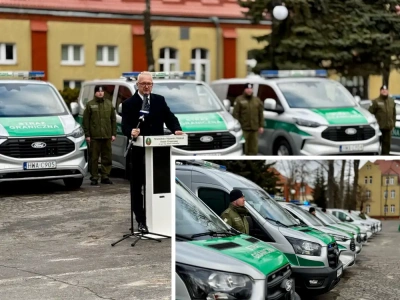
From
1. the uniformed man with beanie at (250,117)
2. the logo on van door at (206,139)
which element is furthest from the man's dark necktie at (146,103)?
the uniformed man with beanie at (250,117)

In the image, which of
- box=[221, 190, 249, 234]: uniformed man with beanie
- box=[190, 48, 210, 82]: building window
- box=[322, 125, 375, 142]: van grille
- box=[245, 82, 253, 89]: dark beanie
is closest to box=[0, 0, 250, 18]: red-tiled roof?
box=[190, 48, 210, 82]: building window

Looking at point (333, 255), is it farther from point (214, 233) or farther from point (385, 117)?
point (385, 117)

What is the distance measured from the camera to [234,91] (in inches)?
776

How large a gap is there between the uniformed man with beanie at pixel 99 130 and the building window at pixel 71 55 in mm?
21382

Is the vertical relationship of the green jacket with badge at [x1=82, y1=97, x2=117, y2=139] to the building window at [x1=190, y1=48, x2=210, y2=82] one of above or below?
below

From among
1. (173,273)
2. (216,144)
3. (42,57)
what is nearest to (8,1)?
(42,57)

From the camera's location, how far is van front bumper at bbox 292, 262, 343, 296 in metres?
4.57

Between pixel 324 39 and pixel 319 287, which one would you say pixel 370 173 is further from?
pixel 324 39

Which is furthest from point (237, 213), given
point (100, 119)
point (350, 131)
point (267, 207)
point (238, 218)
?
point (350, 131)

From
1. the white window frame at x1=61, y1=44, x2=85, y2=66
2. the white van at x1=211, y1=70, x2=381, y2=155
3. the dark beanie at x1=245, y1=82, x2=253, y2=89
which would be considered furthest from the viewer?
the white window frame at x1=61, y1=44, x2=85, y2=66

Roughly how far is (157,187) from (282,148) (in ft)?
26.7

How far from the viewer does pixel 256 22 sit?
32.7 m

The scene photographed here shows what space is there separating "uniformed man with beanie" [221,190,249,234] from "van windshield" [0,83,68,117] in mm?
10193

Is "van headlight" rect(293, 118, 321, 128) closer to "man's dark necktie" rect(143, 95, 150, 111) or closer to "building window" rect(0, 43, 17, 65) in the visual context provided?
"man's dark necktie" rect(143, 95, 150, 111)
